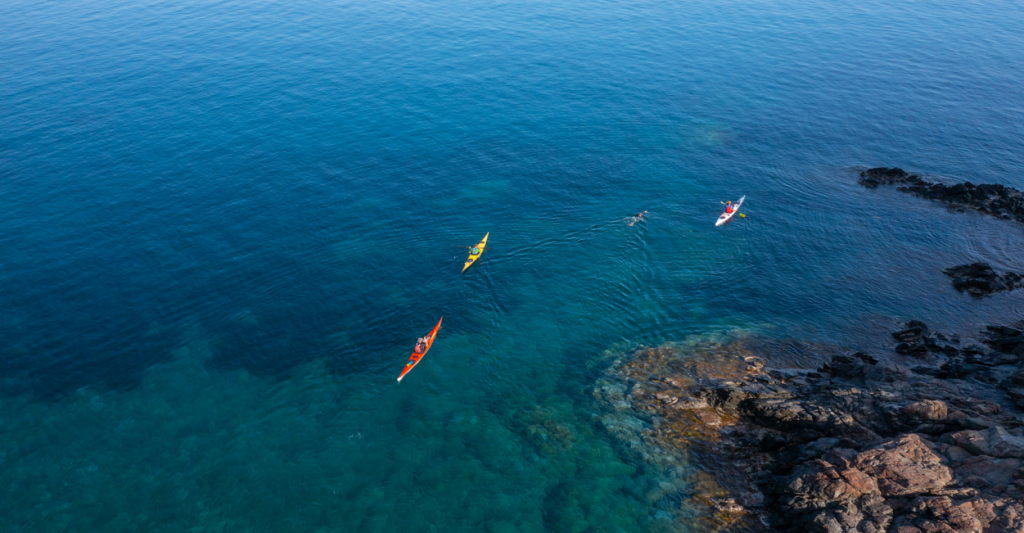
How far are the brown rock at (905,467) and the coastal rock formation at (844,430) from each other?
0.07 metres

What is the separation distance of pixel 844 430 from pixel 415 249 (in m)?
50.1

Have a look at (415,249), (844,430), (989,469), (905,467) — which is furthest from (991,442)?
(415,249)

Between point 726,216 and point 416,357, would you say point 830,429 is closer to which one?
point 416,357

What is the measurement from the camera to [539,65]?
131 meters

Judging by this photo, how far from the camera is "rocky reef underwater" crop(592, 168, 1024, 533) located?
3862 centimetres

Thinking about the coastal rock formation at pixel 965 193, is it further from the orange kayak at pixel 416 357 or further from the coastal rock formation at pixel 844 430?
the orange kayak at pixel 416 357

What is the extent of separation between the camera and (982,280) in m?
66.2

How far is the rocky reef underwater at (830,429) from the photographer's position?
127 ft

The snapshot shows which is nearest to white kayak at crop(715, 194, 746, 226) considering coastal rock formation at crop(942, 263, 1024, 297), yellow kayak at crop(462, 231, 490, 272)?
coastal rock formation at crop(942, 263, 1024, 297)

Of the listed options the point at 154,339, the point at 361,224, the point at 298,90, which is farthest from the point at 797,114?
the point at 154,339

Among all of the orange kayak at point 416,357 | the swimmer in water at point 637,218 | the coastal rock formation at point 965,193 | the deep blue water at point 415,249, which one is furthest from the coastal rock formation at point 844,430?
the coastal rock formation at point 965,193

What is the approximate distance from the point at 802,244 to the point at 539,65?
77.7m

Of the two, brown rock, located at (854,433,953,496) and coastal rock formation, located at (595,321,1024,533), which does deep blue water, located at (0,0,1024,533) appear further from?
brown rock, located at (854,433,953,496)

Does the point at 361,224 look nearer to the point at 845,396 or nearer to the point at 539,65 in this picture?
the point at 845,396
